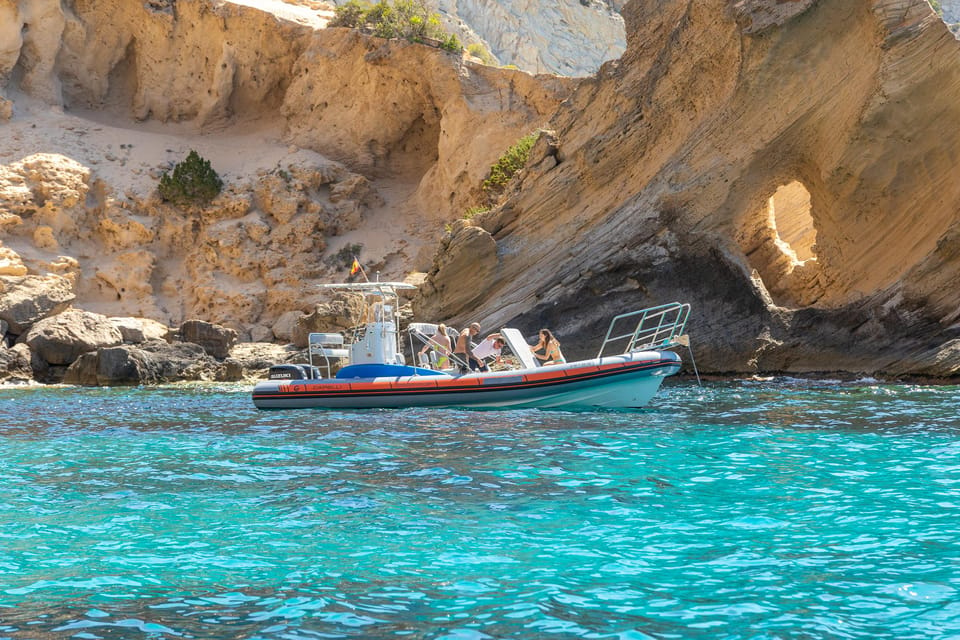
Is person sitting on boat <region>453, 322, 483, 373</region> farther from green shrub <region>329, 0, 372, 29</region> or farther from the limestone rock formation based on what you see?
the limestone rock formation

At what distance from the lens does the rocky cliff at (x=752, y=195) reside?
61.0 feet

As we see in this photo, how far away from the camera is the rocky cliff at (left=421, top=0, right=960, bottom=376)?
18.6m

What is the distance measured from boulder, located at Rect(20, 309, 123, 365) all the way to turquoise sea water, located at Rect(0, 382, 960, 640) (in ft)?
41.3

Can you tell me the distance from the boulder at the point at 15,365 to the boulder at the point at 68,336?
48 cm

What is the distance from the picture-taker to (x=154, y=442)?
38.4 feet

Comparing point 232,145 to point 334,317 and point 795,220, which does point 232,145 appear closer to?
point 334,317

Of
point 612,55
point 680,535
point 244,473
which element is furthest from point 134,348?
point 612,55

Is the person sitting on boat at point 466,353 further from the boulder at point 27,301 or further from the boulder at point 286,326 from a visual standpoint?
the boulder at point 27,301

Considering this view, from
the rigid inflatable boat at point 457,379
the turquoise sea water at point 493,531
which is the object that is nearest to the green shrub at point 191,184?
the rigid inflatable boat at point 457,379

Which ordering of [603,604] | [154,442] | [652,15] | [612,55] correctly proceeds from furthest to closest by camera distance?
[612,55] < [652,15] < [154,442] < [603,604]

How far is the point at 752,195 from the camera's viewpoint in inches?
814

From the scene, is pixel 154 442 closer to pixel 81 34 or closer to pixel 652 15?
pixel 652 15

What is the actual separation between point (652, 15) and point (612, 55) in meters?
35.1

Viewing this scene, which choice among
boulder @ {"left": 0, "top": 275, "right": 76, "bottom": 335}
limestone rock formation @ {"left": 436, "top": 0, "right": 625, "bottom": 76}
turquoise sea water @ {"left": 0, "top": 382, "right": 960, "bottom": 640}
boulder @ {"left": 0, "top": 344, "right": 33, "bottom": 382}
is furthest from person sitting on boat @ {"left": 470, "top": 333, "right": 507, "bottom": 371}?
limestone rock formation @ {"left": 436, "top": 0, "right": 625, "bottom": 76}
